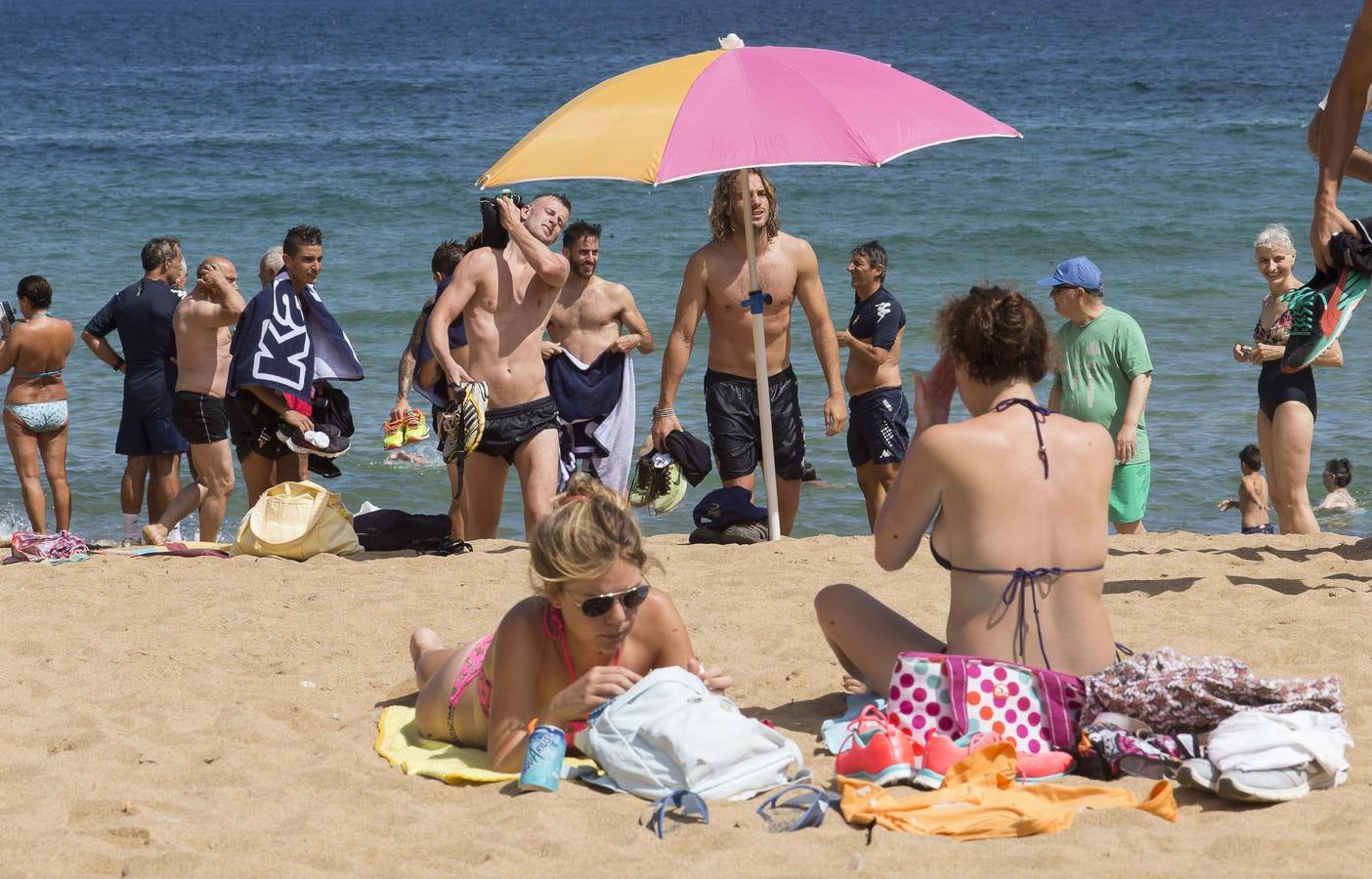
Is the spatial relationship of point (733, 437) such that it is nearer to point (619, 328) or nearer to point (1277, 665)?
point (619, 328)

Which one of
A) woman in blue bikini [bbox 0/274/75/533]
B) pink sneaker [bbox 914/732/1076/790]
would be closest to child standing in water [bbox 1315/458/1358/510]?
pink sneaker [bbox 914/732/1076/790]

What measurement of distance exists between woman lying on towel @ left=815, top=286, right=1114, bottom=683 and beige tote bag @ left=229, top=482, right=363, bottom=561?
3.59 m

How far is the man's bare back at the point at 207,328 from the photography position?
7496 millimetres

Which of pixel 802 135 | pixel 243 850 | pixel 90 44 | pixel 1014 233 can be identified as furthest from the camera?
pixel 90 44

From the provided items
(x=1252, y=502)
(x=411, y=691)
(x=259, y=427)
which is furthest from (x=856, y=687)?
(x=1252, y=502)

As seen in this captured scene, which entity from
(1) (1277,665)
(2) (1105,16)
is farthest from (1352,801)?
(2) (1105,16)

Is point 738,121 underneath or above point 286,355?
above

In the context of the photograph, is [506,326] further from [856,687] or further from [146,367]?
[856,687]

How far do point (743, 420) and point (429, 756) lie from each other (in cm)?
329

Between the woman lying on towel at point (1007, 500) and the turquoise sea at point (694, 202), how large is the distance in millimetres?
2164

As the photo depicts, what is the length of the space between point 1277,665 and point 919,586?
1.55 metres

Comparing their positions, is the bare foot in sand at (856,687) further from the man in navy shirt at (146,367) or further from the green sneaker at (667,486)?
the man in navy shirt at (146,367)

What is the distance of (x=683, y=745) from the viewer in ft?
11.9

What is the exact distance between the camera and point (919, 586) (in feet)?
19.3
